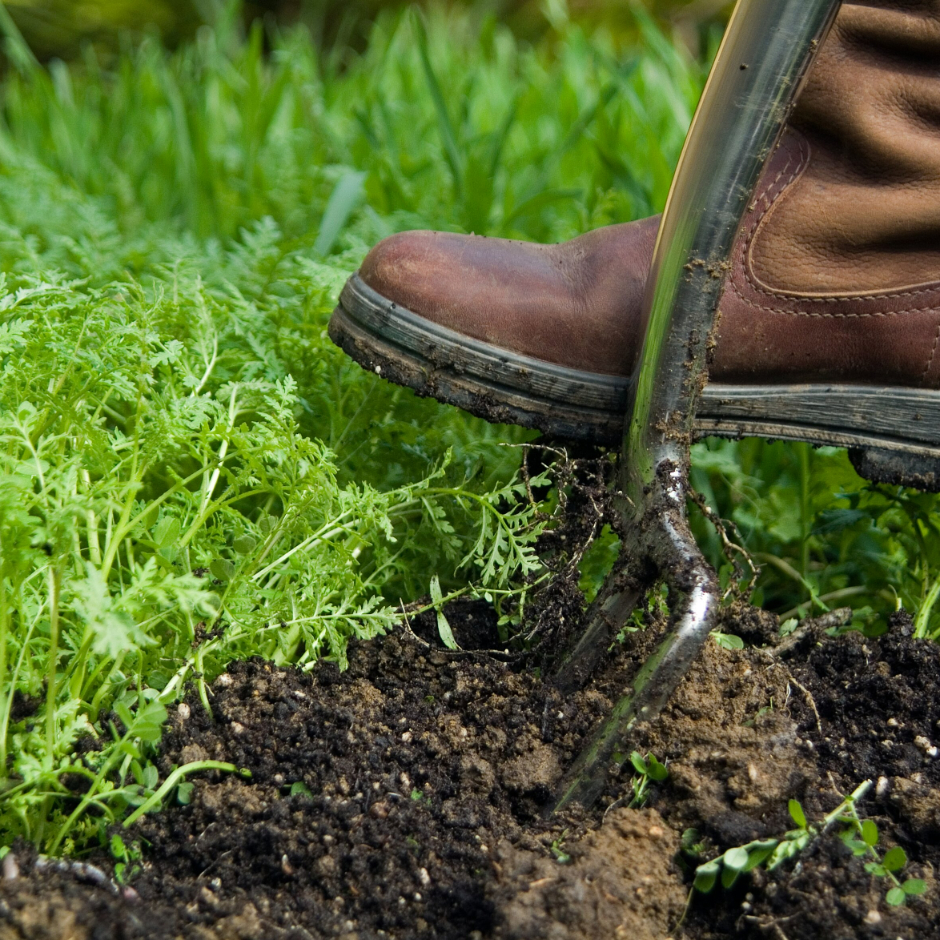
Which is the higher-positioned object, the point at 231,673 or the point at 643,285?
the point at 643,285

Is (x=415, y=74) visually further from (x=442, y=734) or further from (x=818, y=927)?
(x=818, y=927)

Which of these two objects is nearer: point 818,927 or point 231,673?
point 818,927

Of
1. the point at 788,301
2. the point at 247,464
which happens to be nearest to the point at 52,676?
the point at 247,464

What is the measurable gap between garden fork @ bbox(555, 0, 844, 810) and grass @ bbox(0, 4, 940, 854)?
14 cm

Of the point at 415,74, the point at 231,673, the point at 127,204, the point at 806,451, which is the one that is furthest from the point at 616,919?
the point at 415,74

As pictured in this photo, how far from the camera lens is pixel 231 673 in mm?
1396

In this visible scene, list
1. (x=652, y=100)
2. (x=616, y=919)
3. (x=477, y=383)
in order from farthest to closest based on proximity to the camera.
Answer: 1. (x=652, y=100)
2. (x=477, y=383)
3. (x=616, y=919)

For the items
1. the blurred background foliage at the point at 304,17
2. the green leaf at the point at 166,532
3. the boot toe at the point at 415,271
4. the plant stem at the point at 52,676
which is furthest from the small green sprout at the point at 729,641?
the blurred background foliage at the point at 304,17

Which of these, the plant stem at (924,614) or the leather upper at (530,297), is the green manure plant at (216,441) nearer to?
the leather upper at (530,297)

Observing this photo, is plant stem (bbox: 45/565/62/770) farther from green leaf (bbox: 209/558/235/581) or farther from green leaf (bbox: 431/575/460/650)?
green leaf (bbox: 431/575/460/650)

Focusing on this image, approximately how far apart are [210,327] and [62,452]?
435 mm

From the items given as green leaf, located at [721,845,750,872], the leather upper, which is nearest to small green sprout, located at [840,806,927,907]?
green leaf, located at [721,845,750,872]

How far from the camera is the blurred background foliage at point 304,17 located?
6250 millimetres

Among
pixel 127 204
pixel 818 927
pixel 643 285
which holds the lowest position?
pixel 127 204
